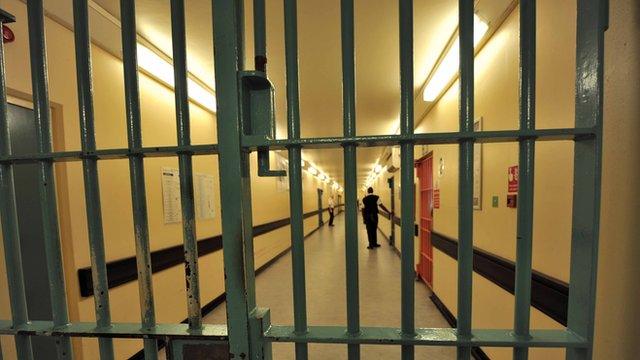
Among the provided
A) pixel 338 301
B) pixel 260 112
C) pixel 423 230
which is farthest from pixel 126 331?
pixel 423 230

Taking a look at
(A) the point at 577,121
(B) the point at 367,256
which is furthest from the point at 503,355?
(B) the point at 367,256

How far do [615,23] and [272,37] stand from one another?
2405 millimetres

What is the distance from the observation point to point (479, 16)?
2021mm

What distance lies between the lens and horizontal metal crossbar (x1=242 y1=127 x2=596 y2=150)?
776 mm

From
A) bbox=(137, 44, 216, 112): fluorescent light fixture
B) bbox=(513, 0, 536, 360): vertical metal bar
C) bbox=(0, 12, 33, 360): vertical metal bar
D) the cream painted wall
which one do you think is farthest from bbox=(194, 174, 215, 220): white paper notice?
bbox=(513, 0, 536, 360): vertical metal bar

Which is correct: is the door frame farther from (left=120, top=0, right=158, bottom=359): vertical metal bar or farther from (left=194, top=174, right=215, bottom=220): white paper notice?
(left=120, top=0, right=158, bottom=359): vertical metal bar

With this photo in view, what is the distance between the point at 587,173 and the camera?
2.57 feet

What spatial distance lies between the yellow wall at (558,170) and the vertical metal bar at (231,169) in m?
1.51

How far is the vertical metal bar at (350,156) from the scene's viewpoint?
0.88 m

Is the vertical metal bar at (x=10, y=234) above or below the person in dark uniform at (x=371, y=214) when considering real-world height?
above

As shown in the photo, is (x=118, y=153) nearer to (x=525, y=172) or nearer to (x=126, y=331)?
(x=126, y=331)

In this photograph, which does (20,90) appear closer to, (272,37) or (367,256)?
(272,37)

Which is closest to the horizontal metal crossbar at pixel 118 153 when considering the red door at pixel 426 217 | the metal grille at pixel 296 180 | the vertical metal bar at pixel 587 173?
the metal grille at pixel 296 180

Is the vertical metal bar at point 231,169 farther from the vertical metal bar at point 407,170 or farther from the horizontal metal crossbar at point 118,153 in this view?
the vertical metal bar at point 407,170
